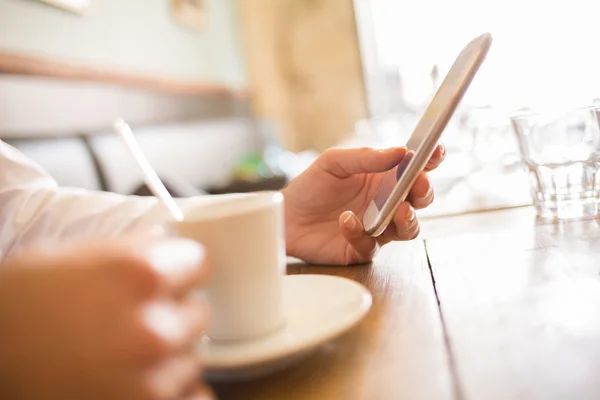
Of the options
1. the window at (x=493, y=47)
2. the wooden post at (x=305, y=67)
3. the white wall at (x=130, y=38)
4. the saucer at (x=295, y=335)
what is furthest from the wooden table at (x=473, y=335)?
the wooden post at (x=305, y=67)

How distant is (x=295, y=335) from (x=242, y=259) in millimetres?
64

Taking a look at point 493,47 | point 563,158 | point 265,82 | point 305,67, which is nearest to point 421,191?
point 563,158

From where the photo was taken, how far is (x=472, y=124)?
4.79 feet

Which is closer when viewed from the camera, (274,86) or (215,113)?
(215,113)

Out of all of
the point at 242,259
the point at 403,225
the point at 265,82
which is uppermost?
the point at 242,259

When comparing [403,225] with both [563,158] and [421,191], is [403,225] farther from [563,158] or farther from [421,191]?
[563,158]

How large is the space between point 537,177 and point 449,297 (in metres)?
0.37

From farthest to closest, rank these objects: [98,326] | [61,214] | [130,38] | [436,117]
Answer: [130,38] → [61,214] → [436,117] → [98,326]

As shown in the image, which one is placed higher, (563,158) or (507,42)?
(563,158)

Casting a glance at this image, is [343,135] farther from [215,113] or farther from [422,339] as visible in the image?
[422,339]

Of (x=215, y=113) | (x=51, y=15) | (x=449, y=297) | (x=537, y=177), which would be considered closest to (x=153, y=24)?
(x=215, y=113)

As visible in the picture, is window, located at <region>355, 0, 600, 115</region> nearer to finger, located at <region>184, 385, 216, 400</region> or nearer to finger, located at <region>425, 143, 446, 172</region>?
finger, located at <region>425, 143, 446, 172</region>

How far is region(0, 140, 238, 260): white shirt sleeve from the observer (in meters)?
0.76

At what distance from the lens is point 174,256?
0.98 ft
